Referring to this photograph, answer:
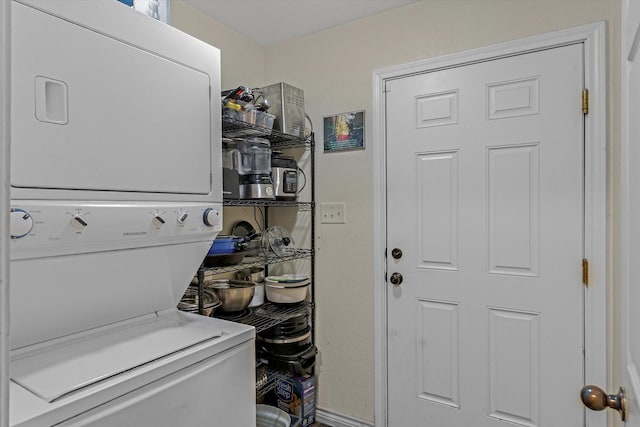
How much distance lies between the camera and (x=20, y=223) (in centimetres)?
89

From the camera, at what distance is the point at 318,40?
2391 mm

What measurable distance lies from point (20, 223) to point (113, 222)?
0.23 meters

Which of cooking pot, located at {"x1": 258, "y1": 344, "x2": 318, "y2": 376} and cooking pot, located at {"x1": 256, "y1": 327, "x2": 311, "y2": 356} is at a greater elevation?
cooking pot, located at {"x1": 256, "y1": 327, "x2": 311, "y2": 356}

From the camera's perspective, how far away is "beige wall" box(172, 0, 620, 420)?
78.0 inches

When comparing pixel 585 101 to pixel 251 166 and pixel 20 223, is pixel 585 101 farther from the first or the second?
pixel 20 223

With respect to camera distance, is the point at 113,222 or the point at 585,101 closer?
the point at 113,222

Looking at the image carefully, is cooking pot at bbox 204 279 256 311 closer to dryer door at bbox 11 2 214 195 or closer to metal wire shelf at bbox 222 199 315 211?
metal wire shelf at bbox 222 199 315 211

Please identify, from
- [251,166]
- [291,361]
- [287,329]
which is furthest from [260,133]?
[291,361]

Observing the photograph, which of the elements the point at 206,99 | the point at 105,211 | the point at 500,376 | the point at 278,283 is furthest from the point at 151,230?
the point at 500,376

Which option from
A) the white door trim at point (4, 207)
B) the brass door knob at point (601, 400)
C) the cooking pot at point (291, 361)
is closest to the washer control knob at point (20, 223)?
the white door trim at point (4, 207)

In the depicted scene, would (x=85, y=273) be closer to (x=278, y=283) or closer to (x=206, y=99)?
(x=206, y=99)

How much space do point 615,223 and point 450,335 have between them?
0.90m

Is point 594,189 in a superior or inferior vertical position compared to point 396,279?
superior

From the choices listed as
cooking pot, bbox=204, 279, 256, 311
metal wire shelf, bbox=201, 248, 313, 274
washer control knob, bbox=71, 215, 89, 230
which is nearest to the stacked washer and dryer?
washer control knob, bbox=71, 215, 89, 230
